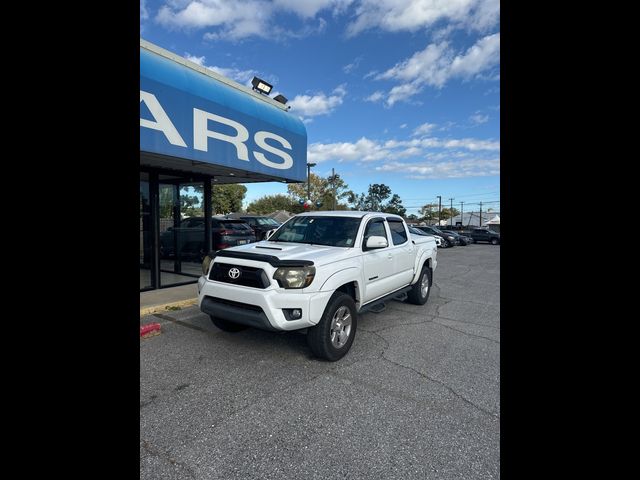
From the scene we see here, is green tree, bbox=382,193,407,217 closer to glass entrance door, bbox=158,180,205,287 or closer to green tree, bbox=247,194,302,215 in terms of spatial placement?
green tree, bbox=247,194,302,215

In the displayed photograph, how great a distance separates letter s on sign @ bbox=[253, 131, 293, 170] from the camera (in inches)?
302

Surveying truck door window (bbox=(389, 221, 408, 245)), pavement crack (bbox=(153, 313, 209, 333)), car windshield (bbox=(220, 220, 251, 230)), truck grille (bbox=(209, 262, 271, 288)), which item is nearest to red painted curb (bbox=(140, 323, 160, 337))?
pavement crack (bbox=(153, 313, 209, 333))

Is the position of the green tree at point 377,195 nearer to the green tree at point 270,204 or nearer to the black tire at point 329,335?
the green tree at point 270,204

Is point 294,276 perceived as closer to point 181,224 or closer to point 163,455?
point 163,455

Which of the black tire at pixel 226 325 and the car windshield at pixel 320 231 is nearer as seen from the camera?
the black tire at pixel 226 325

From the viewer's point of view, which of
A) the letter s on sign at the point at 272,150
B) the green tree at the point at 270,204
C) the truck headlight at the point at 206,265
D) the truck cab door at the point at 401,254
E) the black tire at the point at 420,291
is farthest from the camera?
the green tree at the point at 270,204

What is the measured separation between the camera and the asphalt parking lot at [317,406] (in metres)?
2.40

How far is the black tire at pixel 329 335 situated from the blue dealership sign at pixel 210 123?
3.89 metres

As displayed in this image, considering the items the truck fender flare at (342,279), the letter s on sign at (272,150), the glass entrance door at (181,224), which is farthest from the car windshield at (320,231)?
the glass entrance door at (181,224)

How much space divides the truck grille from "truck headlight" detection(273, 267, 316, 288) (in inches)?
5.7

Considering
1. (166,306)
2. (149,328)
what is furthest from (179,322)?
(166,306)

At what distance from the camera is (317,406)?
10.2 ft
